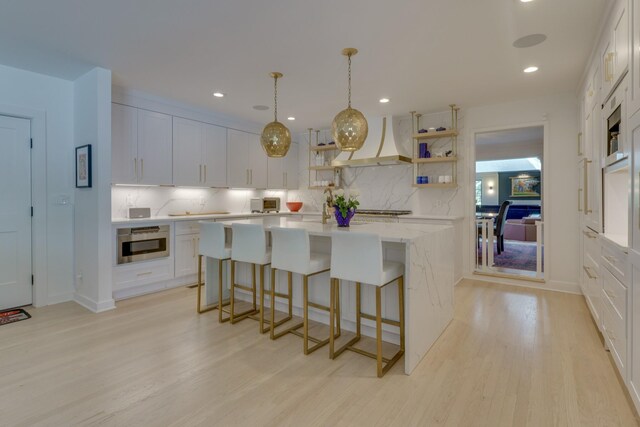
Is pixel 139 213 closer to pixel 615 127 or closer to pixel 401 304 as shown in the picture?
pixel 401 304

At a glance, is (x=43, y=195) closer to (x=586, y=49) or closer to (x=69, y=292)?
(x=69, y=292)

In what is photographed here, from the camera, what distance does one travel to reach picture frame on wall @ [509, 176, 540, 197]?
1065 cm

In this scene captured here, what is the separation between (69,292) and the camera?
388 centimetres

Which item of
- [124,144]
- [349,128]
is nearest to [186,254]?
[124,144]

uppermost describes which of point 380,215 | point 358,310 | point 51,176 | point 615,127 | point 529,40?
point 529,40

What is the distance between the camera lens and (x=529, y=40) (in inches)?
110

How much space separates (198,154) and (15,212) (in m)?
2.19

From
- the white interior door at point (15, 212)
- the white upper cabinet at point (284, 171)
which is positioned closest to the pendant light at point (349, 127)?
the white upper cabinet at point (284, 171)

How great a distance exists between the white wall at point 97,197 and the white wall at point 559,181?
5.12 meters

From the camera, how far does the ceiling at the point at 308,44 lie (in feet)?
7.79

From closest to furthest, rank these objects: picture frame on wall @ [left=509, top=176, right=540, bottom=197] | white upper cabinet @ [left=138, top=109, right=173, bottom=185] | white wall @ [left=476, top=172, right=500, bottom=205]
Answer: white upper cabinet @ [left=138, top=109, right=173, bottom=185], picture frame on wall @ [left=509, top=176, right=540, bottom=197], white wall @ [left=476, top=172, right=500, bottom=205]

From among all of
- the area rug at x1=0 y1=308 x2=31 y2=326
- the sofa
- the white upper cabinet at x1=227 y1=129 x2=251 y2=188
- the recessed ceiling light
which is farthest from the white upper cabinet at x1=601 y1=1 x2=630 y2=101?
the sofa

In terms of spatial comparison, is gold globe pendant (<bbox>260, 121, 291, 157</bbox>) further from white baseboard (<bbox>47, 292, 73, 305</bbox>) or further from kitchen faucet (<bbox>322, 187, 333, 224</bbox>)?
white baseboard (<bbox>47, 292, 73, 305</bbox>)

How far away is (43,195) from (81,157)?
1.98 ft
